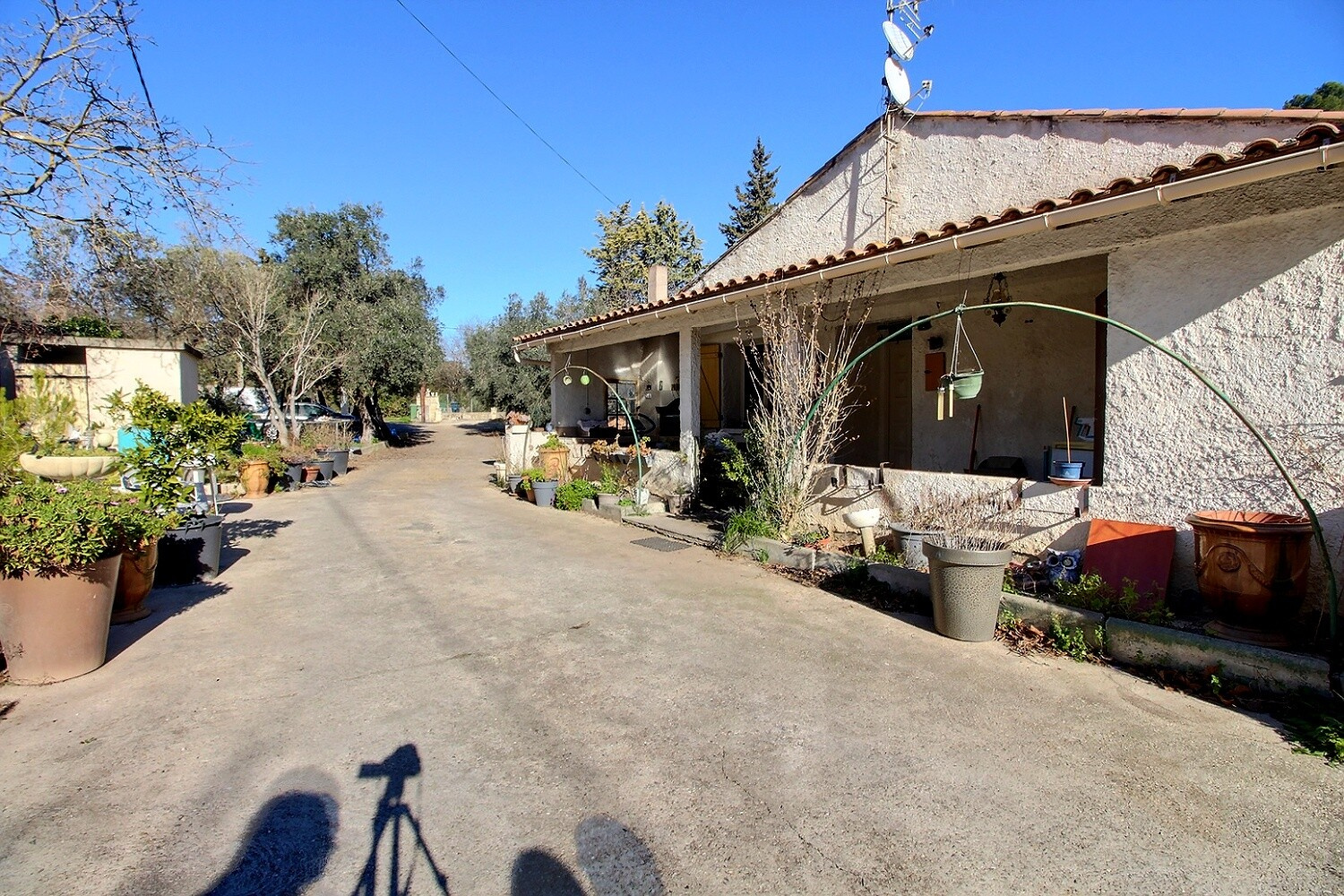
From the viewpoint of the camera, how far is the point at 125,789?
286cm

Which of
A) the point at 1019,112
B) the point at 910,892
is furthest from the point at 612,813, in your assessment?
the point at 1019,112

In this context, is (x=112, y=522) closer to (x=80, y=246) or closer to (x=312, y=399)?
(x=80, y=246)

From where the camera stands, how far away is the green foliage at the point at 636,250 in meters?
32.1

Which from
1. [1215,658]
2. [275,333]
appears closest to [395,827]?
[1215,658]

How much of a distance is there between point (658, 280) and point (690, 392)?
4237 millimetres

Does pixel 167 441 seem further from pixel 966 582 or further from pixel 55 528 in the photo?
pixel 966 582

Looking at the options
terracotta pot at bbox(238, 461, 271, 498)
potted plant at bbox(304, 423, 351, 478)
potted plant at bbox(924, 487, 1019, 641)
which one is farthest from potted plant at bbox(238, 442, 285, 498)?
potted plant at bbox(924, 487, 1019, 641)

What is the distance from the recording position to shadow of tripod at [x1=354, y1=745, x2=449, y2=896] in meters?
2.28

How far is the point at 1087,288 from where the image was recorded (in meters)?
7.19

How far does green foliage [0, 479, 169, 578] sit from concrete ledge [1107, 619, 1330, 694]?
6.56 m

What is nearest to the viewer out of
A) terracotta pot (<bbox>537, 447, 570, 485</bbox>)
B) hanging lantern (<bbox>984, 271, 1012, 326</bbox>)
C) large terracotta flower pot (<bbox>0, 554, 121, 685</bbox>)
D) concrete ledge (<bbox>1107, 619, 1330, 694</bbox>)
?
concrete ledge (<bbox>1107, 619, 1330, 694</bbox>)

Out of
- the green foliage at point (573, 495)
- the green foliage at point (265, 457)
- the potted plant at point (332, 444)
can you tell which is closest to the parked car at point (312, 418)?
the potted plant at point (332, 444)

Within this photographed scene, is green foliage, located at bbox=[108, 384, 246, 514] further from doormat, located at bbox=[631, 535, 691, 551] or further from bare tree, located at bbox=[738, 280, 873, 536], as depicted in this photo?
bare tree, located at bbox=[738, 280, 873, 536]

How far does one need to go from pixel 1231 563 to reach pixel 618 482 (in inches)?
336
